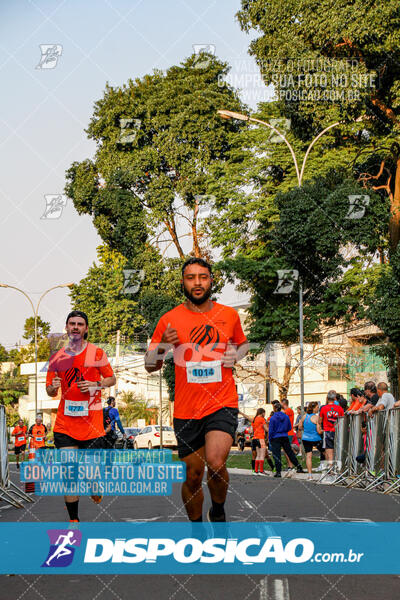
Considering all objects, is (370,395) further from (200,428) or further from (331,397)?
(200,428)

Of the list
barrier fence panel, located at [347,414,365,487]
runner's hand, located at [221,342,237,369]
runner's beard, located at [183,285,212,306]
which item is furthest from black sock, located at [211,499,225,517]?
barrier fence panel, located at [347,414,365,487]

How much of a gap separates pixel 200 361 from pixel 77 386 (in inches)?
75.7

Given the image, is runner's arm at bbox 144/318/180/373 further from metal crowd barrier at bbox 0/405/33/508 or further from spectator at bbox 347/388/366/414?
spectator at bbox 347/388/366/414

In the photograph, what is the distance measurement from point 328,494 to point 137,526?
544 cm

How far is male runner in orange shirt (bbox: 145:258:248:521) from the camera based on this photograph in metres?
6.26

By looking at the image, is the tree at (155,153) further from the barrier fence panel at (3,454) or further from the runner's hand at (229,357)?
the runner's hand at (229,357)

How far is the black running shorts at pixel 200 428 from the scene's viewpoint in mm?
6312

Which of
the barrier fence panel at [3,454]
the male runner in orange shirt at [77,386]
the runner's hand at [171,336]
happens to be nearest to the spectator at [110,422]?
the barrier fence panel at [3,454]

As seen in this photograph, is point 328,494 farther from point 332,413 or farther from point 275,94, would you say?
point 275,94

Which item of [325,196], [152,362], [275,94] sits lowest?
[152,362]

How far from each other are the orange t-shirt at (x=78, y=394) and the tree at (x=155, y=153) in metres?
32.0

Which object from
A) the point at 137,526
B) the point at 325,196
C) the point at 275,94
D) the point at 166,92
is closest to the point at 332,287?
the point at 325,196

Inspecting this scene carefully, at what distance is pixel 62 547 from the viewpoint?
21.3 ft

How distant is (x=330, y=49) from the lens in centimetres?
2997
